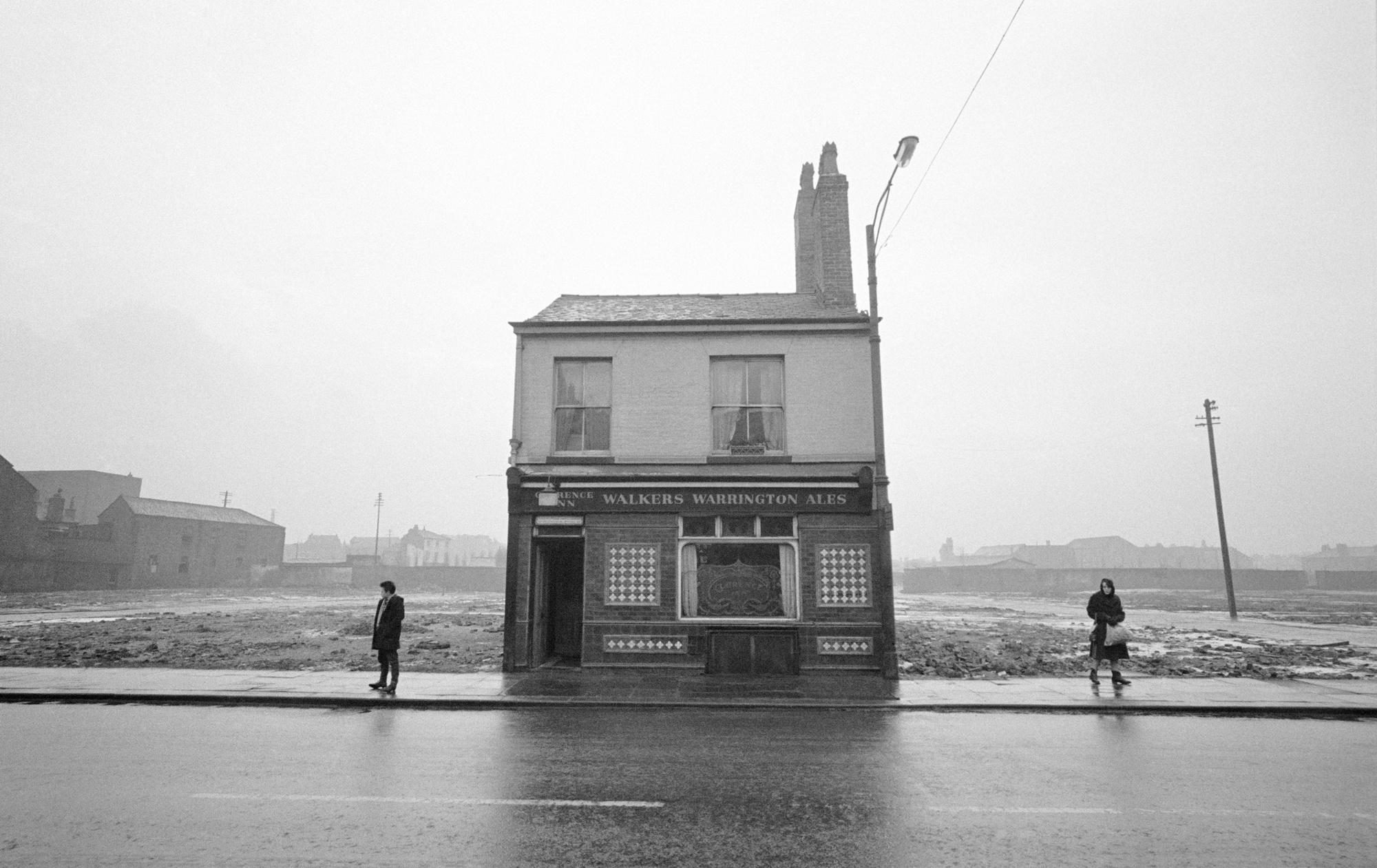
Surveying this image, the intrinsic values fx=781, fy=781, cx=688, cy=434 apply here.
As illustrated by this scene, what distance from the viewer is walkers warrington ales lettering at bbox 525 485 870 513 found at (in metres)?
15.1

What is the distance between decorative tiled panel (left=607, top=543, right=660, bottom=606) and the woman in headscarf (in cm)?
769

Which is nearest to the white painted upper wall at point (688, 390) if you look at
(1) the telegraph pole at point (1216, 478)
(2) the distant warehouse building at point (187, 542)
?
(1) the telegraph pole at point (1216, 478)

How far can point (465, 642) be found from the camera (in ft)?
69.6

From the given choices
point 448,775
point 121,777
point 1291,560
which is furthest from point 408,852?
point 1291,560

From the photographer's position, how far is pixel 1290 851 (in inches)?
209

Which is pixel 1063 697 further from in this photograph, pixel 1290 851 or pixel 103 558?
pixel 103 558

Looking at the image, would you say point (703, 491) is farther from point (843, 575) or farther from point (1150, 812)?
point (1150, 812)

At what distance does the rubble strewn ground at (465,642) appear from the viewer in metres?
15.7

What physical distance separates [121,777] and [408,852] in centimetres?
382

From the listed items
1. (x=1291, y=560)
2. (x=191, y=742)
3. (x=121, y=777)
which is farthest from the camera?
(x=1291, y=560)

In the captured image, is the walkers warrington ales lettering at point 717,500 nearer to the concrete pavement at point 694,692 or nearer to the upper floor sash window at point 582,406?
the upper floor sash window at point 582,406

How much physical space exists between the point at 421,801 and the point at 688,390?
10487 mm

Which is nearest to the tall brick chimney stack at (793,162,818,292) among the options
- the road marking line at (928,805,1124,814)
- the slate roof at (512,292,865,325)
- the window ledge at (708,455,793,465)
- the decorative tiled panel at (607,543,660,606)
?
the slate roof at (512,292,865,325)

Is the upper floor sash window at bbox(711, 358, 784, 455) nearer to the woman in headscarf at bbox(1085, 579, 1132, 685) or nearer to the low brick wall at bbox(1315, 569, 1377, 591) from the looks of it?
the woman in headscarf at bbox(1085, 579, 1132, 685)
